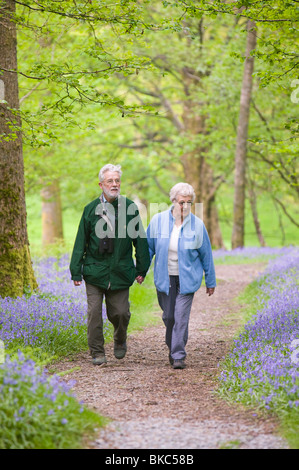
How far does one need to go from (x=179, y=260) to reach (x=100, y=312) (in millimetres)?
1179

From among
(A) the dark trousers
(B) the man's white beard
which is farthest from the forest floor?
(B) the man's white beard

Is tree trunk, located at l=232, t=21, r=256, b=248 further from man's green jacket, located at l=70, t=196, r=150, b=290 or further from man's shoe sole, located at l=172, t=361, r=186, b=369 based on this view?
man's shoe sole, located at l=172, t=361, r=186, b=369

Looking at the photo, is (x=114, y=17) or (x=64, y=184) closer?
(x=114, y=17)

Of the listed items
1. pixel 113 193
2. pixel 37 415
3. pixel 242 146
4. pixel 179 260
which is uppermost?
pixel 242 146

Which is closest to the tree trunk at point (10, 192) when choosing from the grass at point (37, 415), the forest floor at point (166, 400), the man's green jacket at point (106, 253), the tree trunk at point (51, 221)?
the forest floor at point (166, 400)

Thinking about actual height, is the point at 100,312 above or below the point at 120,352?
above

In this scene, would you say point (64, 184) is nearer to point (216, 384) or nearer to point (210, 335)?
point (210, 335)

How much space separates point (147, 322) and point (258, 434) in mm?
5866

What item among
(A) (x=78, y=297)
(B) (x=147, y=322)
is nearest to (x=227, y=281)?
(B) (x=147, y=322)

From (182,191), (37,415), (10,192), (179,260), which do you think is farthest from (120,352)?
(37,415)

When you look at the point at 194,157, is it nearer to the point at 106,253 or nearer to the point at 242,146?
the point at 242,146

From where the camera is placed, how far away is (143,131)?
28.0 meters

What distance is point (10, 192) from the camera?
28.2ft

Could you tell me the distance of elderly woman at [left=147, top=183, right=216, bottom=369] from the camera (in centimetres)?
688
